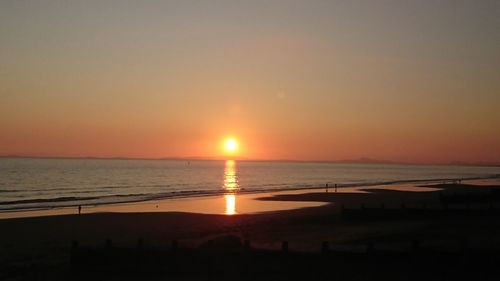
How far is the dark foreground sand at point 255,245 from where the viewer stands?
15688mm

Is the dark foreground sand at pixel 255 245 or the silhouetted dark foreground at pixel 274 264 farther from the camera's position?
the dark foreground sand at pixel 255 245

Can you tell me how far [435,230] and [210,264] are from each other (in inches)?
637

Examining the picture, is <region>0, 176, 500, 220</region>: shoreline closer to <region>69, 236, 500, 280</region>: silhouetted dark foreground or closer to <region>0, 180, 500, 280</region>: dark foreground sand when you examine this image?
<region>0, 180, 500, 280</region>: dark foreground sand

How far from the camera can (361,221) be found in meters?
33.1

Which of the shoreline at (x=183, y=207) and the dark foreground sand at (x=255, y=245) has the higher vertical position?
the shoreline at (x=183, y=207)

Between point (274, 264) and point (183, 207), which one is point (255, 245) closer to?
point (274, 264)

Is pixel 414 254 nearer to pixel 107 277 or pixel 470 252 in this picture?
pixel 470 252

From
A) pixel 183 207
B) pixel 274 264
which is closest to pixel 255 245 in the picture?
pixel 274 264

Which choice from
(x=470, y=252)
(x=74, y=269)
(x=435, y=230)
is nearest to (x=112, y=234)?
(x=74, y=269)

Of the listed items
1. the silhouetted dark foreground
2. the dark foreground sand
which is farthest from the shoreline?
the silhouetted dark foreground

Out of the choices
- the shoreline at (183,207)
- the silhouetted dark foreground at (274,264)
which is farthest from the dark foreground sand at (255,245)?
the shoreline at (183,207)

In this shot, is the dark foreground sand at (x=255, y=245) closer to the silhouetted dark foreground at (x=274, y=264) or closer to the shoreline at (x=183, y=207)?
the silhouetted dark foreground at (x=274, y=264)

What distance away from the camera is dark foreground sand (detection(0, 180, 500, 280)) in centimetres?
1569

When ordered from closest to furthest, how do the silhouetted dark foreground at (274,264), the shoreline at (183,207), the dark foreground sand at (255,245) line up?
1. the silhouetted dark foreground at (274,264)
2. the dark foreground sand at (255,245)
3. the shoreline at (183,207)
